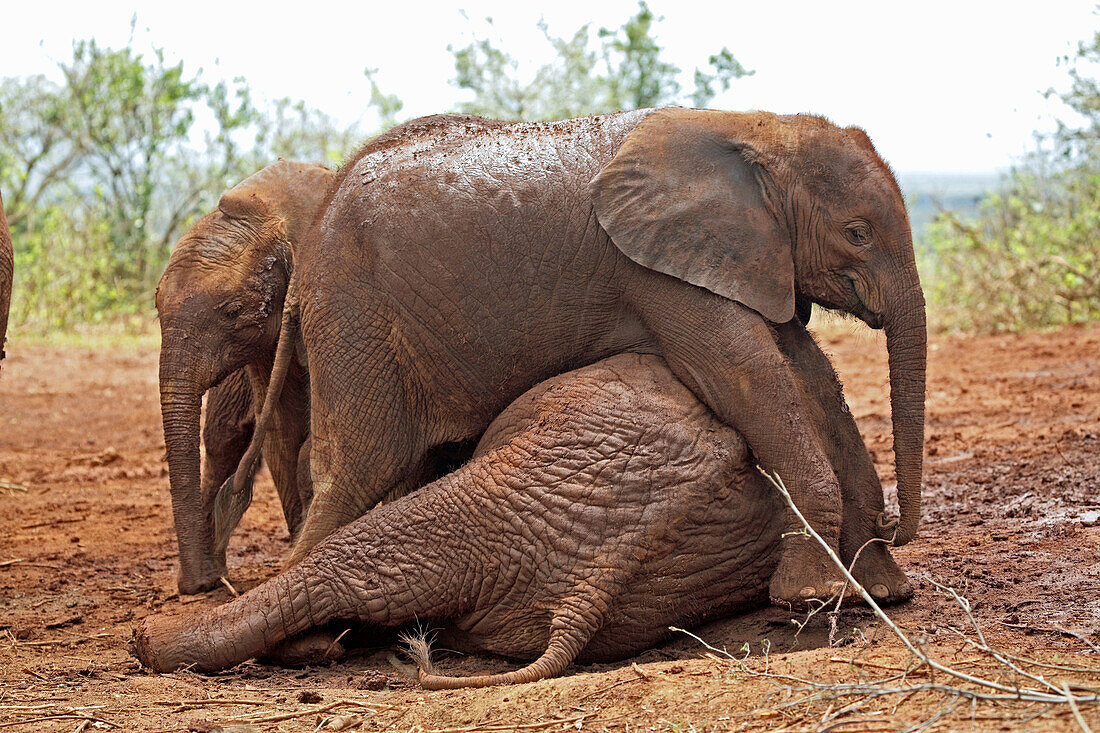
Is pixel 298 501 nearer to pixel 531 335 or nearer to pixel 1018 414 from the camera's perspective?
pixel 531 335

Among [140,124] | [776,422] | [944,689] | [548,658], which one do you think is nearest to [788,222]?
[776,422]

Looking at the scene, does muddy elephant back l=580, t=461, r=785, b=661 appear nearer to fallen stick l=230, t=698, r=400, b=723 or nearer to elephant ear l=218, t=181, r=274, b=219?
fallen stick l=230, t=698, r=400, b=723

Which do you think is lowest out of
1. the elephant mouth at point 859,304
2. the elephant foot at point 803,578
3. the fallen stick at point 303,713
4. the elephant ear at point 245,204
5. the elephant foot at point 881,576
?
the fallen stick at point 303,713

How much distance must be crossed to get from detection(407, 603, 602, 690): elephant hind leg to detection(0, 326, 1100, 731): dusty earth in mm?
112

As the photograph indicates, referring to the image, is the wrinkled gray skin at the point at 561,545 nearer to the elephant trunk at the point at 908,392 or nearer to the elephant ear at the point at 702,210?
the elephant ear at the point at 702,210

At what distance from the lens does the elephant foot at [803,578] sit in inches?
174

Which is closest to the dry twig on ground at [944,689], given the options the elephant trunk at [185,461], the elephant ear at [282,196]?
the elephant trunk at [185,461]

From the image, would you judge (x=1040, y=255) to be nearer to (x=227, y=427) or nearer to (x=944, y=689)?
(x=227, y=427)

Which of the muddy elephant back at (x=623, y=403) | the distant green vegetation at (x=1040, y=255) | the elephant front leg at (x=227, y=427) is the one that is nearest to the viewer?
the muddy elephant back at (x=623, y=403)

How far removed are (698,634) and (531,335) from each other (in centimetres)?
143

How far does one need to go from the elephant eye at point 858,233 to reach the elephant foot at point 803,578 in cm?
125

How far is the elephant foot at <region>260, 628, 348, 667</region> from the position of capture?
4723mm

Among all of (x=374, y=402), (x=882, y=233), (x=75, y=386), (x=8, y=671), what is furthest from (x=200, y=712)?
(x=75, y=386)

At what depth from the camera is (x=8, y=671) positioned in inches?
178
